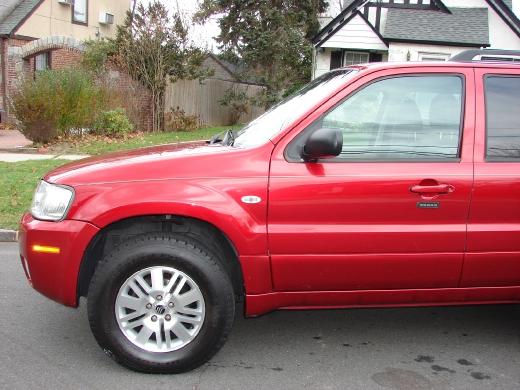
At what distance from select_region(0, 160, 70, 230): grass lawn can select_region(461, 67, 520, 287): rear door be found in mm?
5028

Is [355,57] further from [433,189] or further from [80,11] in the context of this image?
[433,189]

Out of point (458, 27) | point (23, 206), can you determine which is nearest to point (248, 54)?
point (458, 27)

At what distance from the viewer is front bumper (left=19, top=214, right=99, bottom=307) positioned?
319 cm

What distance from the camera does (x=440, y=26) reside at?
67.8ft

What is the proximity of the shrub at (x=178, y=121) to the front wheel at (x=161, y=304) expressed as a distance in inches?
622

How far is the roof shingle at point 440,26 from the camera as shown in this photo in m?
20.0

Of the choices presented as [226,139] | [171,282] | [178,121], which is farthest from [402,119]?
[178,121]

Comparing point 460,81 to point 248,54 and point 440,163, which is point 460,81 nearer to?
point 440,163

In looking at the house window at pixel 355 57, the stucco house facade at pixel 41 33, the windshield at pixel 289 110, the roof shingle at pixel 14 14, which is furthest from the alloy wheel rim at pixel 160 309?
the house window at pixel 355 57

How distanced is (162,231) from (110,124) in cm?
1214

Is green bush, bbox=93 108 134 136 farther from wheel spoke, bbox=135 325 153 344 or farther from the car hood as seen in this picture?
wheel spoke, bbox=135 325 153 344

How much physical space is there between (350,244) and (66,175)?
5.77 ft

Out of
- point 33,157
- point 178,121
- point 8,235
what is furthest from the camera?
point 178,121

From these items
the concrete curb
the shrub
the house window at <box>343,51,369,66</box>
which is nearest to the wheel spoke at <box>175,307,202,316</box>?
the concrete curb
